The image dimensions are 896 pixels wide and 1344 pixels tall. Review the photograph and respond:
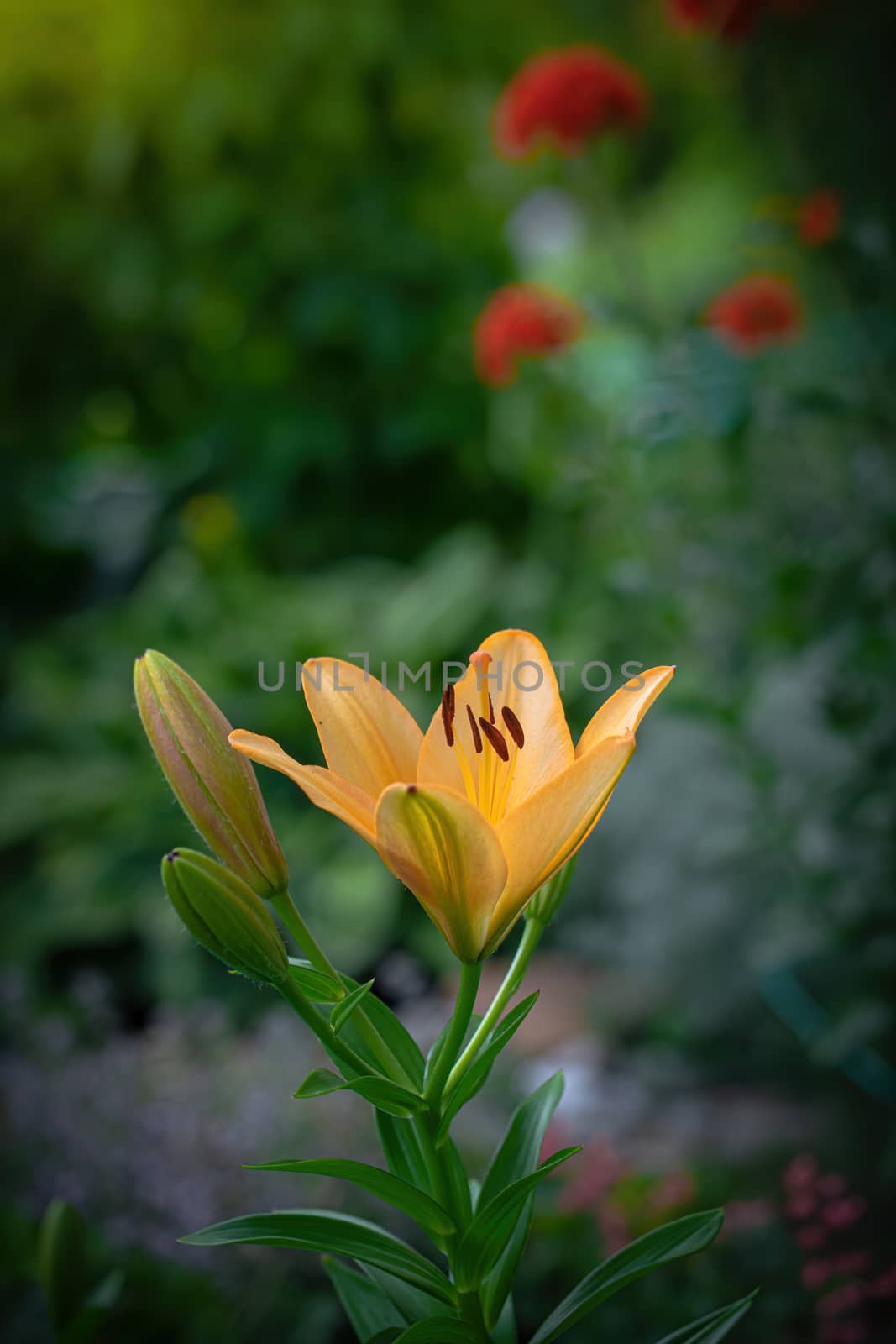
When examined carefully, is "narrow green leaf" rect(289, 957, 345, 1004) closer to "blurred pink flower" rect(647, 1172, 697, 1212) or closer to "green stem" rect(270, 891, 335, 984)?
"green stem" rect(270, 891, 335, 984)

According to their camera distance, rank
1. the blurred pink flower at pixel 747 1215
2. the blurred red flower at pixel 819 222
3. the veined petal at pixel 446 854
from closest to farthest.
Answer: the veined petal at pixel 446 854 < the blurred pink flower at pixel 747 1215 < the blurred red flower at pixel 819 222

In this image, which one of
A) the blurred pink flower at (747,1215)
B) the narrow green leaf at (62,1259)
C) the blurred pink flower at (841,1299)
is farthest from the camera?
the blurred pink flower at (747,1215)

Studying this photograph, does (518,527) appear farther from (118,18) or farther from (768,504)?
(118,18)

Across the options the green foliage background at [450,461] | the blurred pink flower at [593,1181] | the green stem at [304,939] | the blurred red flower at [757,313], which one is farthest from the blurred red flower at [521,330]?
the green stem at [304,939]

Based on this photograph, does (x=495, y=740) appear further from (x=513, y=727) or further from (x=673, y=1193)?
(x=673, y=1193)

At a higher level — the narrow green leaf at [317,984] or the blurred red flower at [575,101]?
the blurred red flower at [575,101]

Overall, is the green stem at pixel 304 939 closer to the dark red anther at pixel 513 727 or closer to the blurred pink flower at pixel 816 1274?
the dark red anther at pixel 513 727
